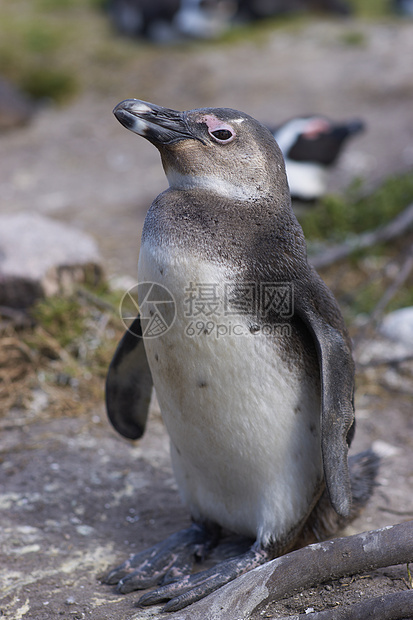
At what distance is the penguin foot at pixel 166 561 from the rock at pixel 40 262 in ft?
7.12

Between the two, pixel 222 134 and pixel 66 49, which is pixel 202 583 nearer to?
pixel 222 134

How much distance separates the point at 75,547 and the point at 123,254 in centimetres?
352

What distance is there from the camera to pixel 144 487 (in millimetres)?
3010

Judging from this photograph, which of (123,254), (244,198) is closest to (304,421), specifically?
(244,198)

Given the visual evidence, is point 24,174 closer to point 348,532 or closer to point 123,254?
point 123,254

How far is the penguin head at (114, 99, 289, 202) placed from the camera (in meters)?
2.09

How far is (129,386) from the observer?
269cm

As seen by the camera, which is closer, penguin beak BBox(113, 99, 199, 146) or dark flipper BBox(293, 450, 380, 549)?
penguin beak BBox(113, 99, 199, 146)

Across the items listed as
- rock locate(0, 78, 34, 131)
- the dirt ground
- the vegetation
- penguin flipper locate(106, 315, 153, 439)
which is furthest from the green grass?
rock locate(0, 78, 34, 131)

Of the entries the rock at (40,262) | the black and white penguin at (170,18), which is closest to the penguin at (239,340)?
the rock at (40,262)

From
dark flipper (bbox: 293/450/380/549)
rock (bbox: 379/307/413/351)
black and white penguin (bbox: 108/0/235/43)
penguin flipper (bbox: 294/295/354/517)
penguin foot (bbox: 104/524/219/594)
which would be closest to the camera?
penguin flipper (bbox: 294/295/354/517)

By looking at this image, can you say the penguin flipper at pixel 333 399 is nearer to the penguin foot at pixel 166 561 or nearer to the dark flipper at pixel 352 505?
the dark flipper at pixel 352 505

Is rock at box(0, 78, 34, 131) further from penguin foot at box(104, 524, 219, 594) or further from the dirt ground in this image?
penguin foot at box(104, 524, 219, 594)

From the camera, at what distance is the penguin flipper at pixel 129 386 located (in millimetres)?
2588
